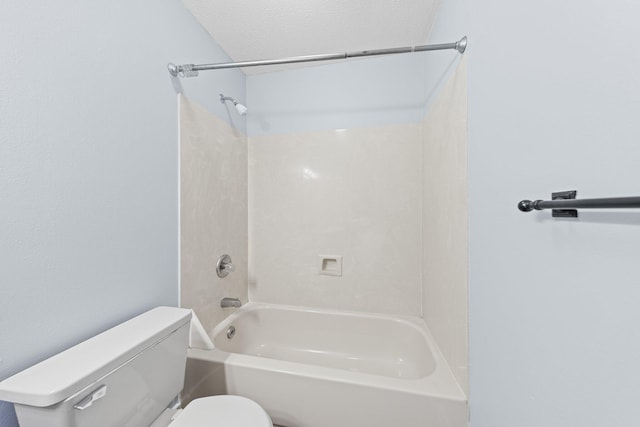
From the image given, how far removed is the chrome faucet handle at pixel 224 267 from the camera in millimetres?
1470

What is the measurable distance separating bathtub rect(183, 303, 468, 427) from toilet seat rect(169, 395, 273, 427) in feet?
0.51

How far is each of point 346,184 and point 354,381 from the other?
3.89ft

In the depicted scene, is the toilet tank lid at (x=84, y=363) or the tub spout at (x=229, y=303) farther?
the tub spout at (x=229, y=303)

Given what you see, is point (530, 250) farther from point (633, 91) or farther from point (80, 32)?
point (80, 32)

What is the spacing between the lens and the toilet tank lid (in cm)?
52

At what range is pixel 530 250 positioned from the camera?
57cm

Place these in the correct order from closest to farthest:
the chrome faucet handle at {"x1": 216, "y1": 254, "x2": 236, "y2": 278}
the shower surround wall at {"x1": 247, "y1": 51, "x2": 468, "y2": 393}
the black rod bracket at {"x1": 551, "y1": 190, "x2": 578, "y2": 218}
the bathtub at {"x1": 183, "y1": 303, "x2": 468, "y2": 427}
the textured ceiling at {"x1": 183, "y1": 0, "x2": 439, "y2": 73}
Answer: the black rod bracket at {"x1": 551, "y1": 190, "x2": 578, "y2": 218} → the bathtub at {"x1": 183, "y1": 303, "x2": 468, "y2": 427} → the textured ceiling at {"x1": 183, "y1": 0, "x2": 439, "y2": 73} → the chrome faucet handle at {"x1": 216, "y1": 254, "x2": 236, "y2": 278} → the shower surround wall at {"x1": 247, "y1": 51, "x2": 468, "y2": 393}

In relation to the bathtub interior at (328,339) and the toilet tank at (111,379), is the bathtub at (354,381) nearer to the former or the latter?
the bathtub interior at (328,339)

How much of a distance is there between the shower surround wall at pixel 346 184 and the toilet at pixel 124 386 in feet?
3.08

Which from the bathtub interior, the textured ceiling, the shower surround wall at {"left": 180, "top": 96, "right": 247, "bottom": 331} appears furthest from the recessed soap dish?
the textured ceiling

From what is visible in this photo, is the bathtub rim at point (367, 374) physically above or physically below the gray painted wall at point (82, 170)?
below

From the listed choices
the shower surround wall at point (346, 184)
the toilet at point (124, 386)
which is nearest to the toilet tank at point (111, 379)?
the toilet at point (124, 386)

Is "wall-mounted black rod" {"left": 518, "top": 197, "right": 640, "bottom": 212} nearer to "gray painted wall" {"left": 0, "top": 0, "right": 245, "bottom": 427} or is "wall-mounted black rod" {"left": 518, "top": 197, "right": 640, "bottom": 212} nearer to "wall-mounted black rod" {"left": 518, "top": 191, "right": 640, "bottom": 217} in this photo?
"wall-mounted black rod" {"left": 518, "top": 191, "right": 640, "bottom": 217}

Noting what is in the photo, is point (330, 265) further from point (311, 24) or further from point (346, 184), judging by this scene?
point (311, 24)
